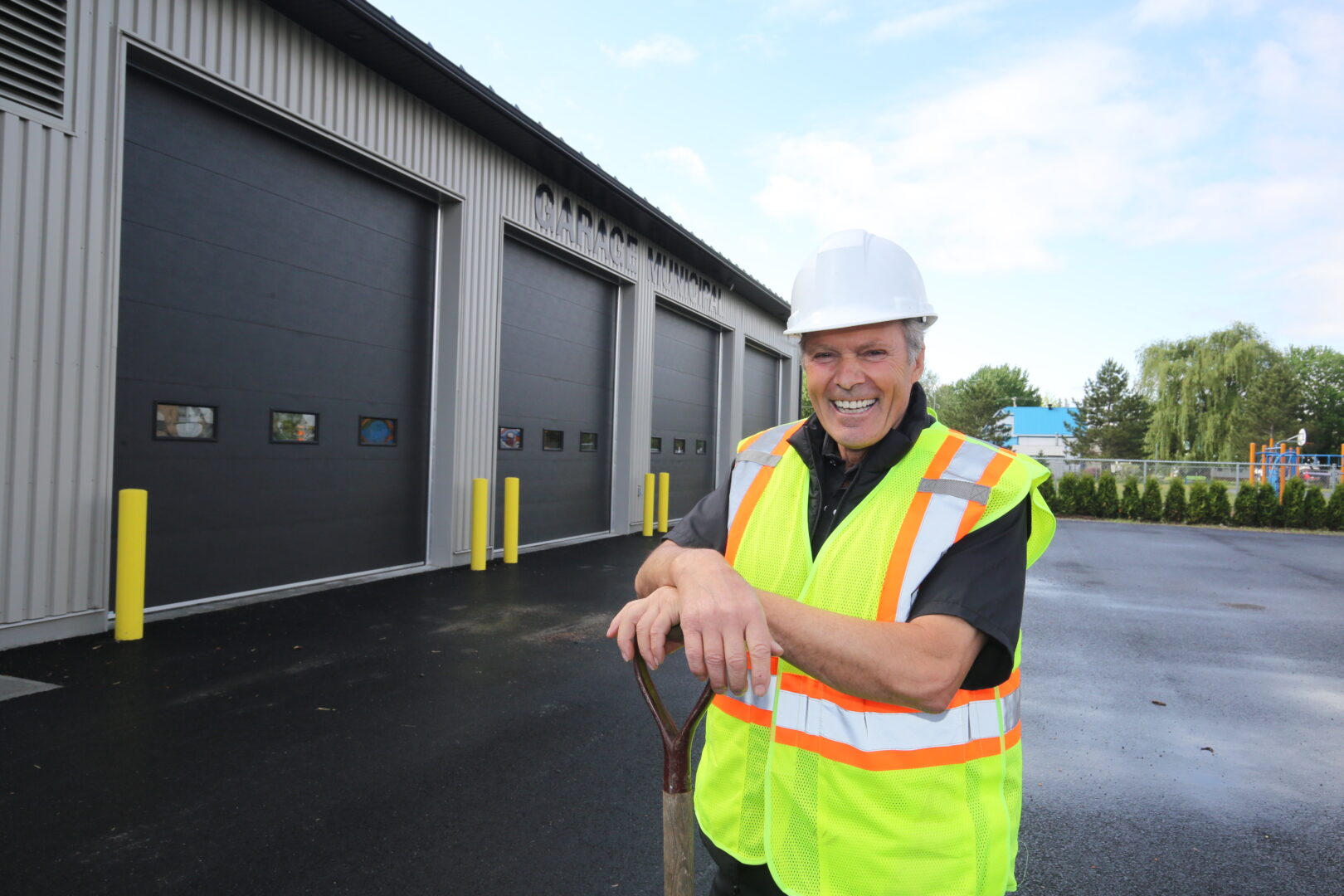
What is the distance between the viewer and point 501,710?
16.5 feet

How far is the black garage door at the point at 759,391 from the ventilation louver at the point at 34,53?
15878 mm

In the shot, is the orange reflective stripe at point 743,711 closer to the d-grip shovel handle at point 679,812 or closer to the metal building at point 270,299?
the d-grip shovel handle at point 679,812

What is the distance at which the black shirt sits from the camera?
126cm

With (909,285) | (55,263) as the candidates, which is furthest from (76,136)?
(909,285)

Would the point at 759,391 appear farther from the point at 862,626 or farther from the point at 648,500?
the point at 862,626

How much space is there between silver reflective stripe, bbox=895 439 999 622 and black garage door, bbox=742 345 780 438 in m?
19.1

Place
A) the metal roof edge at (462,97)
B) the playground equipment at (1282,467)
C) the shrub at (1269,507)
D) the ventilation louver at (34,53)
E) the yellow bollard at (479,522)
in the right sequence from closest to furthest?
1. the ventilation louver at (34,53)
2. the metal roof edge at (462,97)
3. the yellow bollard at (479,522)
4. the shrub at (1269,507)
5. the playground equipment at (1282,467)

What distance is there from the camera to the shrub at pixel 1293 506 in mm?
21438

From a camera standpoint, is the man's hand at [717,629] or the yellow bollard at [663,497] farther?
the yellow bollard at [663,497]

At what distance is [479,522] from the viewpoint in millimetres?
10484

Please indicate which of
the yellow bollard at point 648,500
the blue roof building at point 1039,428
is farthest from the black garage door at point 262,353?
the blue roof building at point 1039,428

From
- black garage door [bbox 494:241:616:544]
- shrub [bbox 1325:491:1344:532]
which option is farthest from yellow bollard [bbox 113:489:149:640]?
shrub [bbox 1325:491:1344:532]

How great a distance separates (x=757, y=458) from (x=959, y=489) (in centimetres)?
47

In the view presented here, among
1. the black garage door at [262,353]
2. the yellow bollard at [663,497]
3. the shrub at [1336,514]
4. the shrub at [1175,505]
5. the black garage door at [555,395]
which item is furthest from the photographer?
the shrub at [1175,505]
